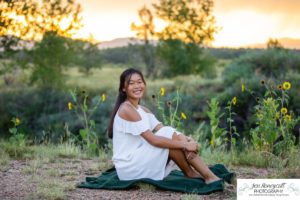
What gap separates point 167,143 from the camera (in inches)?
226

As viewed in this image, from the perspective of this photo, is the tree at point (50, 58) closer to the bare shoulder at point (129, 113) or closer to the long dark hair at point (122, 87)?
the long dark hair at point (122, 87)

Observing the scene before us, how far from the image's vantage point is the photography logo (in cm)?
466

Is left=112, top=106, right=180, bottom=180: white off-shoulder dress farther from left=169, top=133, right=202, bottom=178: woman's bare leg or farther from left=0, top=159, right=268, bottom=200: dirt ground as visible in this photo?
left=0, top=159, right=268, bottom=200: dirt ground

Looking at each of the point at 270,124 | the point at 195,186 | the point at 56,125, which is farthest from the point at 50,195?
the point at 56,125

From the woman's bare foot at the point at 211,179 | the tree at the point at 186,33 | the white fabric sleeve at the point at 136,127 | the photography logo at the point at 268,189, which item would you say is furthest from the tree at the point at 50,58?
the photography logo at the point at 268,189

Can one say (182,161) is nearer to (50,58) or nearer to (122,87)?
(122,87)

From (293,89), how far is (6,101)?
1208cm

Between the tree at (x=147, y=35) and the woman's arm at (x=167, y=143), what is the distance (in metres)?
30.9

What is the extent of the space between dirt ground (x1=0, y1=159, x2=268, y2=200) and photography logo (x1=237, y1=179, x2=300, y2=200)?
0.65 metres

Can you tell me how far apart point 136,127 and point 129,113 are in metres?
0.18

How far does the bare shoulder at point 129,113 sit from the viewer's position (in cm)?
594

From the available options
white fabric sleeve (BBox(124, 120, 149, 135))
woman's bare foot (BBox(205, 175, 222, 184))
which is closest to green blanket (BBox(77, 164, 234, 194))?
woman's bare foot (BBox(205, 175, 222, 184))

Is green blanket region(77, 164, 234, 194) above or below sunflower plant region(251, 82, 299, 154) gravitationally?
below

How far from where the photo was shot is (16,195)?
544cm
